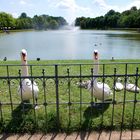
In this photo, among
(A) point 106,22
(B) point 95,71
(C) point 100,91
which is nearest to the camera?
(C) point 100,91

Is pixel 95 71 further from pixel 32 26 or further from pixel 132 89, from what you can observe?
pixel 32 26

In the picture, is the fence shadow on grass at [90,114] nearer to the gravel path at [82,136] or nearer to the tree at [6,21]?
the gravel path at [82,136]

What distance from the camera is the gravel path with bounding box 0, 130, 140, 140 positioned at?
470cm

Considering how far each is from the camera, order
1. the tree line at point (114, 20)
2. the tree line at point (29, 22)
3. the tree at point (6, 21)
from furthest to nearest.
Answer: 1. the tree line at point (29, 22)
2. the tree line at point (114, 20)
3. the tree at point (6, 21)

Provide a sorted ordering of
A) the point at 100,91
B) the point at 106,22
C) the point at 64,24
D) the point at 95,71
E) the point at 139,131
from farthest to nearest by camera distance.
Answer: the point at 64,24, the point at 106,22, the point at 95,71, the point at 100,91, the point at 139,131

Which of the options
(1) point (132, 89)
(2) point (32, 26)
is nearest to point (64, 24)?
(2) point (32, 26)

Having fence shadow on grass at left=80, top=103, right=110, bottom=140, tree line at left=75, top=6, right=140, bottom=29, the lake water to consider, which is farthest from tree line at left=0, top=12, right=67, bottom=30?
fence shadow on grass at left=80, top=103, right=110, bottom=140

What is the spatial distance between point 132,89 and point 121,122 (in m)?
2.10

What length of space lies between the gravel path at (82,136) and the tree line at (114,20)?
3447 inches

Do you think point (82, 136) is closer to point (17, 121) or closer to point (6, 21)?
point (17, 121)

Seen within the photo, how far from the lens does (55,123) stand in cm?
503

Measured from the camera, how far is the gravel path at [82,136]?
4703 millimetres

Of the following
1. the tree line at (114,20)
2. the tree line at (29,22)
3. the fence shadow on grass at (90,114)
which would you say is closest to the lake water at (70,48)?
the fence shadow on grass at (90,114)

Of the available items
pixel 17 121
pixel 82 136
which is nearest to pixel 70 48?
pixel 17 121
